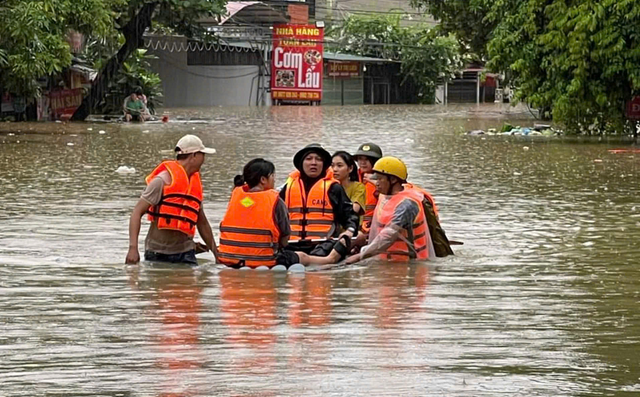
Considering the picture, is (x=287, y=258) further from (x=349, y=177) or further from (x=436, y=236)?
(x=349, y=177)

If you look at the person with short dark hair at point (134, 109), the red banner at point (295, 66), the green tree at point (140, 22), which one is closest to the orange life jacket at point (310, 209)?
the green tree at point (140, 22)

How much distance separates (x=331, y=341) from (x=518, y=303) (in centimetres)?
197

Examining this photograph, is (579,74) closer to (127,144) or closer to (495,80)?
(127,144)

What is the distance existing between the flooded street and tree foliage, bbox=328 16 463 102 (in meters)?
58.2

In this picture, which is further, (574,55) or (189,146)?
(574,55)

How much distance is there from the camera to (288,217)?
1088 centimetres

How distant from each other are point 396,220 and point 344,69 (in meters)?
65.0

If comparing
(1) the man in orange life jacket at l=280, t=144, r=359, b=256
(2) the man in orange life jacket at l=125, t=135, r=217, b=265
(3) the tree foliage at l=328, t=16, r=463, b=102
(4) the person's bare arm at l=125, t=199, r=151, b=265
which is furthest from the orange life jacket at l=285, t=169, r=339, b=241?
(3) the tree foliage at l=328, t=16, r=463, b=102

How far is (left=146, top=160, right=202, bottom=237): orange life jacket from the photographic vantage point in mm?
10602

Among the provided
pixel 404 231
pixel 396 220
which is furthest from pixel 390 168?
pixel 404 231

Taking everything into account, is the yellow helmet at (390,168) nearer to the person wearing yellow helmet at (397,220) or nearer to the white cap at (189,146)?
the person wearing yellow helmet at (397,220)

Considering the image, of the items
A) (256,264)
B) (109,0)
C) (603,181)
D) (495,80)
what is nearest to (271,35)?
(495,80)

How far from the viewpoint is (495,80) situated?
285 feet

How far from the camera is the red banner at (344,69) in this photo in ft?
246
